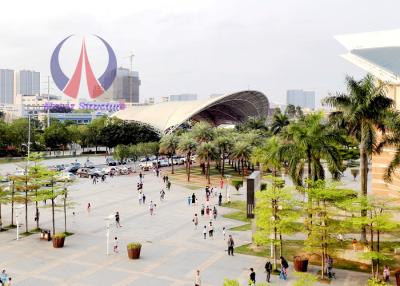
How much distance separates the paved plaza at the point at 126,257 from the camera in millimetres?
23562

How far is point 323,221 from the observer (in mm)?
23406

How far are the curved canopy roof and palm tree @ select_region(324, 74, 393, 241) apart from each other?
2588 inches

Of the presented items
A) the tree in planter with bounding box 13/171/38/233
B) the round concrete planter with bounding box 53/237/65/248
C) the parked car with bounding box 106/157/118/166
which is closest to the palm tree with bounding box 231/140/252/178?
the parked car with bounding box 106/157/118/166

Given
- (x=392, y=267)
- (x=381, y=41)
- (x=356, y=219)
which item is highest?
(x=381, y=41)

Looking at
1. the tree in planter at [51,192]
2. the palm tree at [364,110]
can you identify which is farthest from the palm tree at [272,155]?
the tree in planter at [51,192]

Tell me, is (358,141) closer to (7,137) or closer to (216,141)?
(216,141)

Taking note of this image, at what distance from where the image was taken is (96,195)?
160 ft

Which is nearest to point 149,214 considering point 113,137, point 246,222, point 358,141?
point 246,222

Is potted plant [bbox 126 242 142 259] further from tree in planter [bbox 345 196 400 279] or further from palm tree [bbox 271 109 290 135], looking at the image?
palm tree [bbox 271 109 290 135]

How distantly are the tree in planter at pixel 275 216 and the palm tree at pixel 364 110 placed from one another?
475cm

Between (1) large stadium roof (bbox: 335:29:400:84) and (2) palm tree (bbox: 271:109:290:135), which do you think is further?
(2) palm tree (bbox: 271:109:290:135)

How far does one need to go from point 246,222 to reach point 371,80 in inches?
601

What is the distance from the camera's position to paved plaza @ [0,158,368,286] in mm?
23562

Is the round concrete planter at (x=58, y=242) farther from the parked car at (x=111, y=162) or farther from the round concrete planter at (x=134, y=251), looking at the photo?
the parked car at (x=111, y=162)
